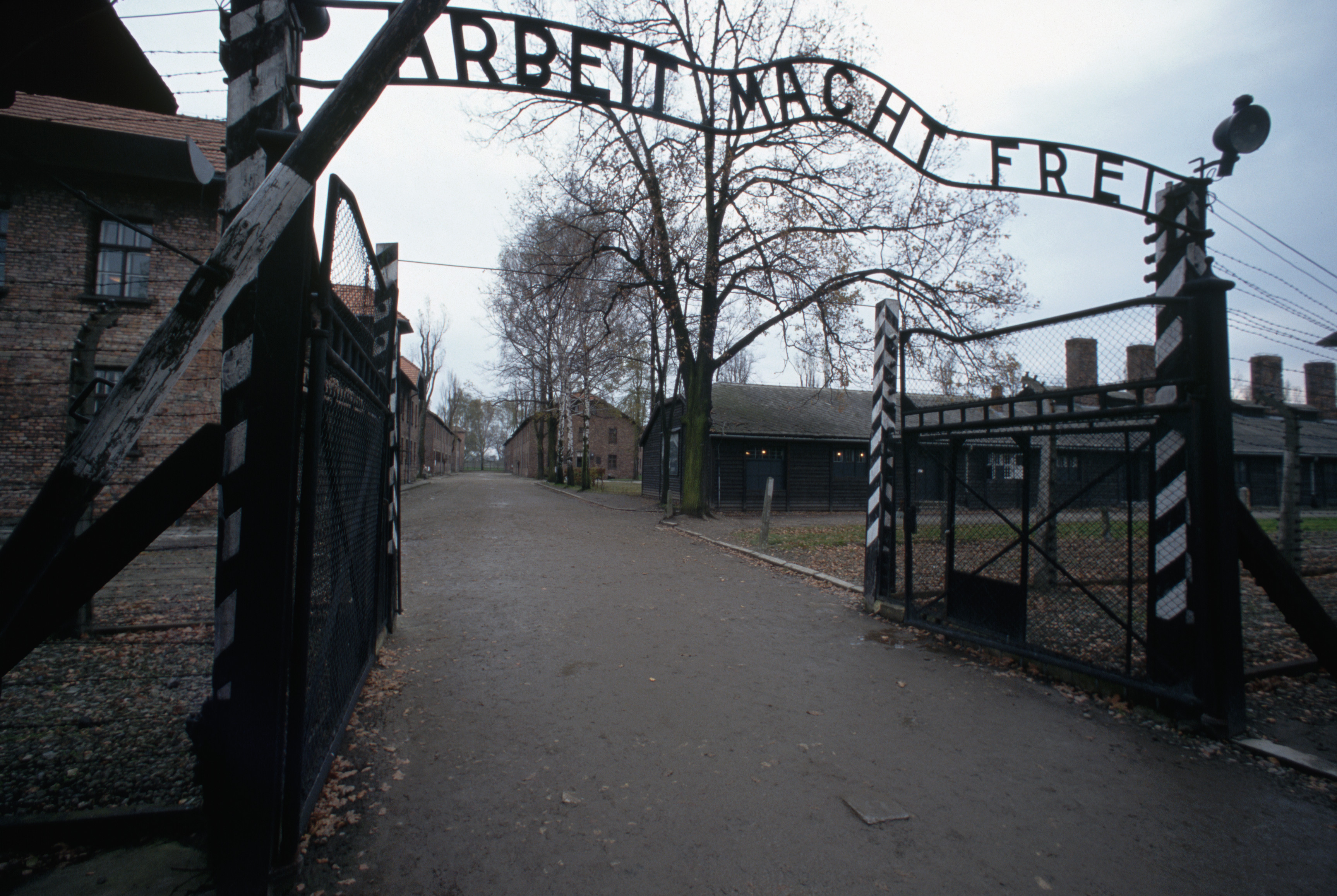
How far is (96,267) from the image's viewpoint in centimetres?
1367

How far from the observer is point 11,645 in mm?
2146

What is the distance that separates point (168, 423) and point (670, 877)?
15.0 m

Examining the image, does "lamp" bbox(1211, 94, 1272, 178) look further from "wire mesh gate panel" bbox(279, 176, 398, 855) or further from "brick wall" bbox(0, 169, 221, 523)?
"brick wall" bbox(0, 169, 221, 523)

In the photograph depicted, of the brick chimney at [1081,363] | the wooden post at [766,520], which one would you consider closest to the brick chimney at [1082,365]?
the brick chimney at [1081,363]

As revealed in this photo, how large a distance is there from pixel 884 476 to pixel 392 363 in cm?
519

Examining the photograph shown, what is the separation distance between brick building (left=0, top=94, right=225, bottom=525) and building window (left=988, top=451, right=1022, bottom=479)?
508 inches

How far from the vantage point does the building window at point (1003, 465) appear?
7.29 metres

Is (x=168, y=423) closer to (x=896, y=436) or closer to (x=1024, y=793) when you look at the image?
(x=896, y=436)

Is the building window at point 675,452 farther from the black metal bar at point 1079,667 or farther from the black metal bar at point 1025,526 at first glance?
the black metal bar at point 1025,526

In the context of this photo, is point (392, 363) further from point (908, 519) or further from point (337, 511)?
point (908, 519)

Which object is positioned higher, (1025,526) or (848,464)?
(848,464)

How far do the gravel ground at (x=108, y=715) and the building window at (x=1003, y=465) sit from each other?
23.9 feet

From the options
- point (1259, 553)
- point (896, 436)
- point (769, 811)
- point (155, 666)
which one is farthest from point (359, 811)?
point (896, 436)

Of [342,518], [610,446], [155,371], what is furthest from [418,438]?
[155,371]
